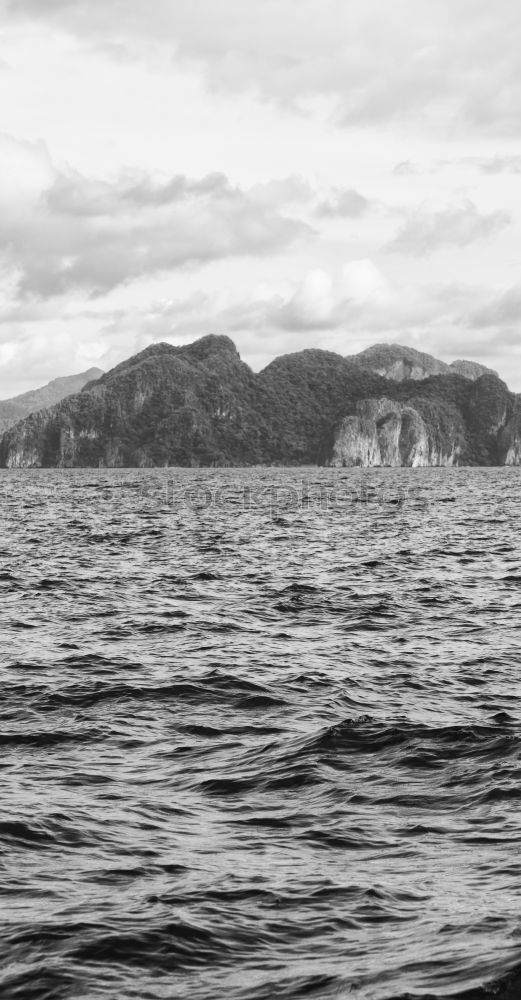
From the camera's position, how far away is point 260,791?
47.4ft

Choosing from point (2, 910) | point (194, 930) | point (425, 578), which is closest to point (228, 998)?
point (194, 930)

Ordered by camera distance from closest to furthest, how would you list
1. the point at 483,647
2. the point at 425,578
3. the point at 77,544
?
the point at 483,647 → the point at 425,578 → the point at 77,544

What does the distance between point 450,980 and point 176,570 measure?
1211 inches

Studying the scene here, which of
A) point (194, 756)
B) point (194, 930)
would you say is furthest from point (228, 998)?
point (194, 756)

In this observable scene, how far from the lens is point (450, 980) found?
29.0 feet

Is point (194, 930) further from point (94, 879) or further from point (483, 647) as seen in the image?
point (483, 647)

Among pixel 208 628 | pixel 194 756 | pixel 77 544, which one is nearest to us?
pixel 194 756

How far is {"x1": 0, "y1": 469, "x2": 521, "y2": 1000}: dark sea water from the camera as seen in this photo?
9.50m

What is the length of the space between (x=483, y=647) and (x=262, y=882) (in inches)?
552

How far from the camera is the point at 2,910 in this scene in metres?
10.5

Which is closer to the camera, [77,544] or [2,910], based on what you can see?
[2,910]

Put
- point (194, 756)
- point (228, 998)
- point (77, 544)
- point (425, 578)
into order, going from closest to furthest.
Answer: point (228, 998)
point (194, 756)
point (425, 578)
point (77, 544)

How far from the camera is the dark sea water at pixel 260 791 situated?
31.2ft

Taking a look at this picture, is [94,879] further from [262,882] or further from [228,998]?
[228,998]
